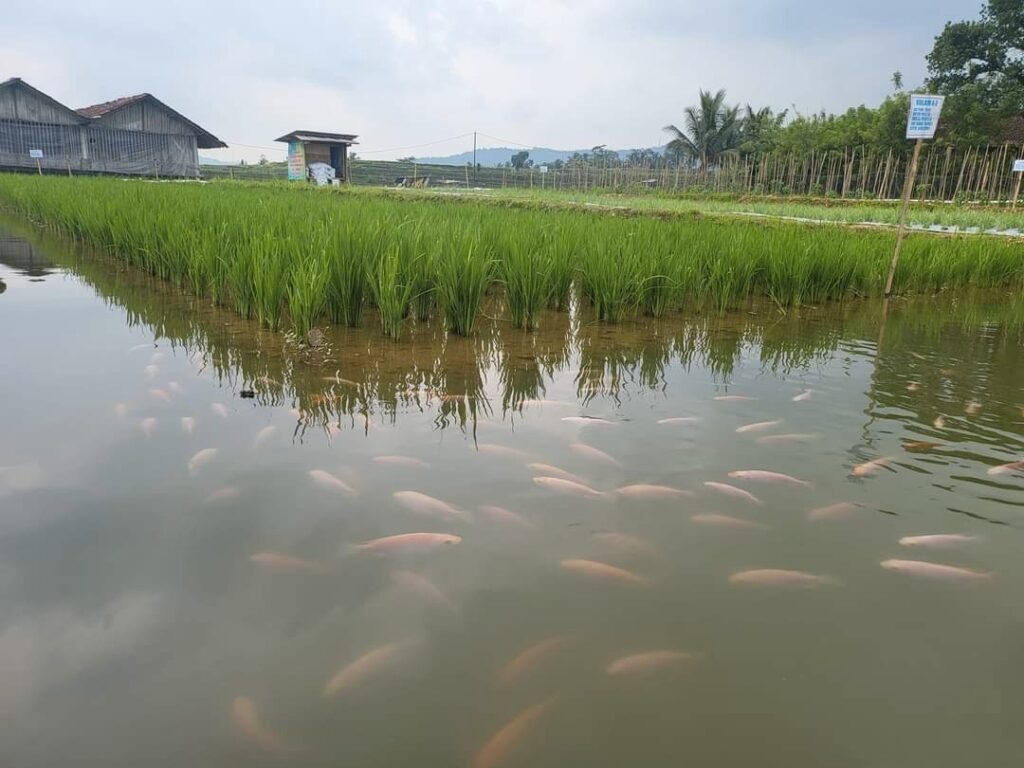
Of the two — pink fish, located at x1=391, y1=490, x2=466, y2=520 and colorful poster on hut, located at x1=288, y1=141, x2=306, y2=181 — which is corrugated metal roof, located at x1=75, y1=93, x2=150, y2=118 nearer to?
colorful poster on hut, located at x1=288, y1=141, x2=306, y2=181

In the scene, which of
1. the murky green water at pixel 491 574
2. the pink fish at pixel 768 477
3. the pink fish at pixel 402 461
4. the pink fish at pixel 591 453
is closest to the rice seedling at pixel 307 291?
the murky green water at pixel 491 574

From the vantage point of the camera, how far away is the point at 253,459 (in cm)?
258

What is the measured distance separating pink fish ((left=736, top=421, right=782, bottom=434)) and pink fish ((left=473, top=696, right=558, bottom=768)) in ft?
6.14

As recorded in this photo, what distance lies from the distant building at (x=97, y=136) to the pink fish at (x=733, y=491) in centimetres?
2814

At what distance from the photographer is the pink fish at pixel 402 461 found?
8.52 feet

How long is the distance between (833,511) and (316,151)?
95.8ft

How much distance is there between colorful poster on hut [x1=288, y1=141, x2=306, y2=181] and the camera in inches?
1093

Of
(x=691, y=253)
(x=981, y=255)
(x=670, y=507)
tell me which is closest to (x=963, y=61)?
(x=981, y=255)

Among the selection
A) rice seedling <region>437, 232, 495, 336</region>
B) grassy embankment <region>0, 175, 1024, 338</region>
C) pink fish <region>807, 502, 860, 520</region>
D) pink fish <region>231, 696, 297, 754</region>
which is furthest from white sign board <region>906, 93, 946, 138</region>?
pink fish <region>231, 696, 297, 754</region>

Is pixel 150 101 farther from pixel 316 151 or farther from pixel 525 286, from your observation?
pixel 525 286

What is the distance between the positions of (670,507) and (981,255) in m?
7.50

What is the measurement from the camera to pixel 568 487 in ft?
7.93

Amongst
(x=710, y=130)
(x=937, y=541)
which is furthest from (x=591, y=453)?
(x=710, y=130)

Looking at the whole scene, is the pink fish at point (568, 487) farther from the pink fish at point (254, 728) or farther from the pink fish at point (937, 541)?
the pink fish at point (254, 728)
